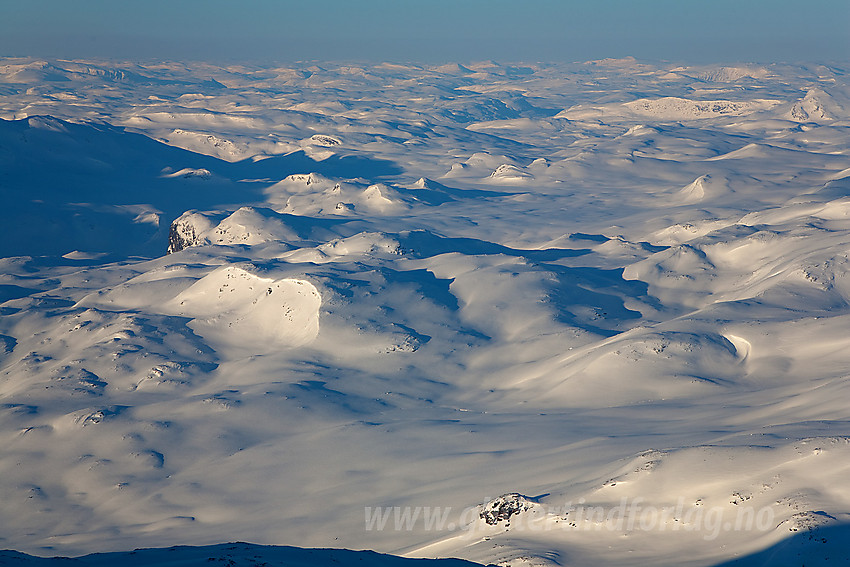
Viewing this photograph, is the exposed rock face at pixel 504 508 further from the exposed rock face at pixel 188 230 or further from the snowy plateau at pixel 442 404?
the exposed rock face at pixel 188 230

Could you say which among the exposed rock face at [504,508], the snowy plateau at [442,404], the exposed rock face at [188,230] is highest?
the exposed rock face at [188,230]

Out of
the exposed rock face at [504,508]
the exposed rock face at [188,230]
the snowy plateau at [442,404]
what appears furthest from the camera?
the exposed rock face at [188,230]

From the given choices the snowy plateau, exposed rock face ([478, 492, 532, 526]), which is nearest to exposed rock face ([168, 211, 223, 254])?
the snowy plateau

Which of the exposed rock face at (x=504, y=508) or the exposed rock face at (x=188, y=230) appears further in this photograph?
the exposed rock face at (x=188, y=230)

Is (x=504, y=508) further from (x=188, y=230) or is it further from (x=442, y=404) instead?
(x=188, y=230)

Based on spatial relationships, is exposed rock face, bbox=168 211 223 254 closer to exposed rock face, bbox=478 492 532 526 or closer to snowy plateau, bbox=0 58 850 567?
snowy plateau, bbox=0 58 850 567

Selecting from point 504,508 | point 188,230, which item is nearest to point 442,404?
point 504,508

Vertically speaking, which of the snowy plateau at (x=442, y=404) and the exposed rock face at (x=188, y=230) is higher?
the exposed rock face at (x=188, y=230)

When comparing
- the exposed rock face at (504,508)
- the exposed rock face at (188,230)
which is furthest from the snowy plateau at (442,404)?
the exposed rock face at (188,230)
